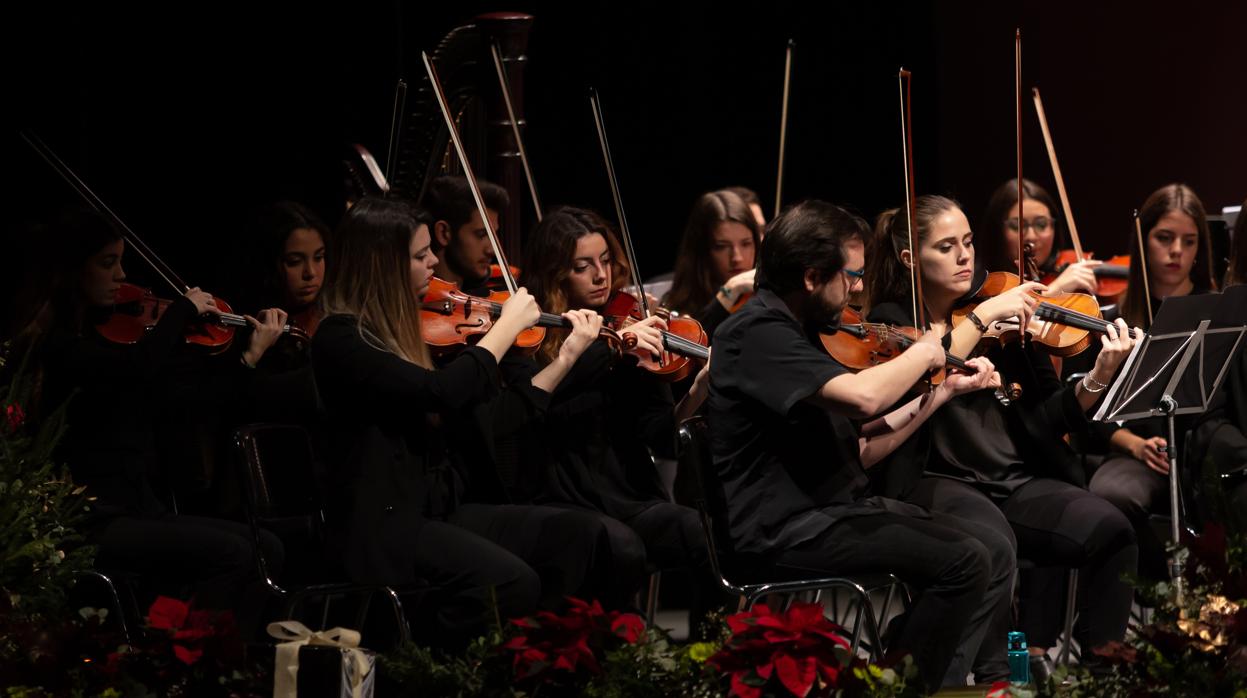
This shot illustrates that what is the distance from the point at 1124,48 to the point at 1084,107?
25 cm

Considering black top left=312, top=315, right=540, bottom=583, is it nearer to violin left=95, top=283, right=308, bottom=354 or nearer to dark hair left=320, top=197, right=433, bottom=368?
dark hair left=320, top=197, right=433, bottom=368

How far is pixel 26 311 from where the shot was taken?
3.29 metres

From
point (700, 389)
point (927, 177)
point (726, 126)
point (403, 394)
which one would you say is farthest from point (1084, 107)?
point (403, 394)

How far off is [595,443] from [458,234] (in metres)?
0.88

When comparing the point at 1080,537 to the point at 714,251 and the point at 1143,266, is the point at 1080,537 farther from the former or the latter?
the point at 714,251

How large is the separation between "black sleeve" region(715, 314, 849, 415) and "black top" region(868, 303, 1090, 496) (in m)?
0.75

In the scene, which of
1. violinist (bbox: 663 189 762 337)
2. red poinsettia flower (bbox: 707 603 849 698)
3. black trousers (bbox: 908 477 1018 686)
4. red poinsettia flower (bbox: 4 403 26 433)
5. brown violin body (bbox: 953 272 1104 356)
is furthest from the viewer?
violinist (bbox: 663 189 762 337)

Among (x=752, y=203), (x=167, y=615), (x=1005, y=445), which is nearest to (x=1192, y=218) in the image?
(x=1005, y=445)

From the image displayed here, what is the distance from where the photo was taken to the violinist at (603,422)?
342cm

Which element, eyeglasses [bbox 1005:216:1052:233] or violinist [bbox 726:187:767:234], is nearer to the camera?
violinist [bbox 726:187:767:234]

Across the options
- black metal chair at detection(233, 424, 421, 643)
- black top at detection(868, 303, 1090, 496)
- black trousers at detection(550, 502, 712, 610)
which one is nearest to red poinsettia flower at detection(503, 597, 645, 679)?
black metal chair at detection(233, 424, 421, 643)

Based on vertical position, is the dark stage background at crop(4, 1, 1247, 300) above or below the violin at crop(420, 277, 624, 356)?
above

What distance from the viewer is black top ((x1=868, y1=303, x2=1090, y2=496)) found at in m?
3.56

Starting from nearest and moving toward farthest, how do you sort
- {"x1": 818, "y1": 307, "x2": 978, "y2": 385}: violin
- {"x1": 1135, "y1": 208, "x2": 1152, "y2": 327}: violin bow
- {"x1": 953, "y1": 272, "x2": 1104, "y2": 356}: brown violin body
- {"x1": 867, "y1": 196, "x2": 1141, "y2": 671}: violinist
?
{"x1": 818, "y1": 307, "x2": 978, "y2": 385}: violin
{"x1": 867, "y1": 196, "x2": 1141, "y2": 671}: violinist
{"x1": 953, "y1": 272, "x2": 1104, "y2": 356}: brown violin body
{"x1": 1135, "y1": 208, "x2": 1152, "y2": 327}: violin bow
